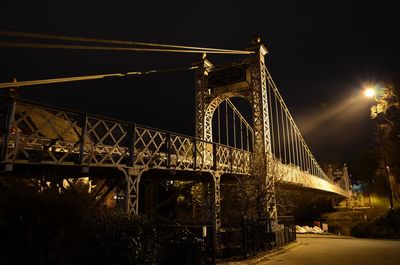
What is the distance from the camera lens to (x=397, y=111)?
17.7 meters

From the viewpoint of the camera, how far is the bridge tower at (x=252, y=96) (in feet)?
60.9

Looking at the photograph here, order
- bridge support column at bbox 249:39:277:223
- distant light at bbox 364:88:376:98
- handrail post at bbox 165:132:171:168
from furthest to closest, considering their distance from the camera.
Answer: bridge support column at bbox 249:39:277:223
distant light at bbox 364:88:376:98
handrail post at bbox 165:132:171:168

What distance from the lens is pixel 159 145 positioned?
40.8ft

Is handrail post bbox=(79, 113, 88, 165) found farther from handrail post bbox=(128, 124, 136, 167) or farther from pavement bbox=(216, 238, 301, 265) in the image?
pavement bbox=(216, 238, 301, 265)

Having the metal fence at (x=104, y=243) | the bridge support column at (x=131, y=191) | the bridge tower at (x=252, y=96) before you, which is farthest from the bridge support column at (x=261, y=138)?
the metal fence at (x=104, y=243)

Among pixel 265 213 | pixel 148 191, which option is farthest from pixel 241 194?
pixel 148 191

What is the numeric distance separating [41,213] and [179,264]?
3.56 metres

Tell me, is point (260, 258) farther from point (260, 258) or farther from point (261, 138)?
point (261, 138)

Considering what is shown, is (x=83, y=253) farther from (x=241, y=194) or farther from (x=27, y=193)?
(x=241, y=194)

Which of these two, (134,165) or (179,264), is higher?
(134,165)

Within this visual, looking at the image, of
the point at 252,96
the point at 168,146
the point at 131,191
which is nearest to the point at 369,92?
the point at 252,96

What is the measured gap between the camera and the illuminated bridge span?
844 cm

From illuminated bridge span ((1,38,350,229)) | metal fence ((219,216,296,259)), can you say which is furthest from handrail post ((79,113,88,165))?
metal fence ((219,216,296,259))

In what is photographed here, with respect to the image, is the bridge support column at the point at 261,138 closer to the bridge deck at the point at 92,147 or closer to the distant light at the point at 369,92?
the bridge deck at the point at 92,147
